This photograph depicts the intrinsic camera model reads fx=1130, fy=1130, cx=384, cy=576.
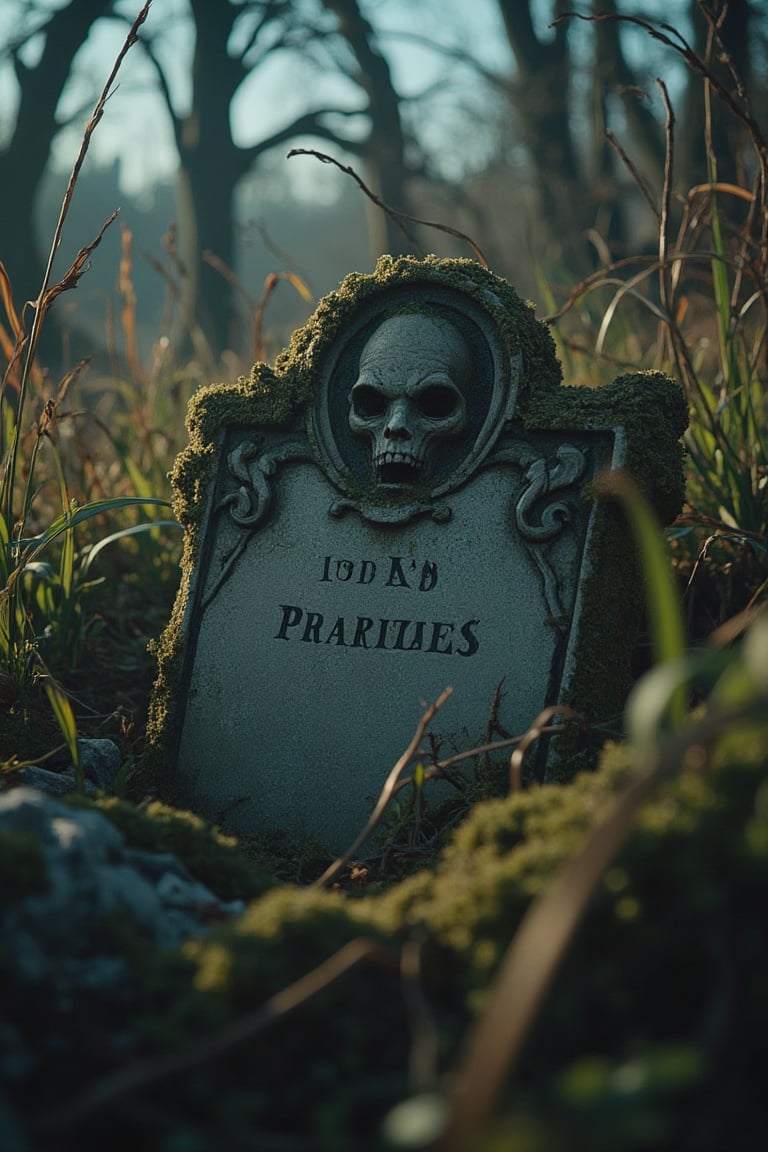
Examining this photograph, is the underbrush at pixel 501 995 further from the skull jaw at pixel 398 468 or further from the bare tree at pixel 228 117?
the bare tree at pixel 228 117

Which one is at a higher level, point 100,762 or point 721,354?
point 721,354

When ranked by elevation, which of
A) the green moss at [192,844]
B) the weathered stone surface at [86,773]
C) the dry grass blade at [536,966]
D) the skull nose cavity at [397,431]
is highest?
the skull nose cavity at [397,431]

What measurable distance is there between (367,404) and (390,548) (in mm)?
461

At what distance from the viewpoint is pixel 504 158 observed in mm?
21641

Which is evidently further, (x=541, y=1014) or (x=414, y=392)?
(x=414, y=392)

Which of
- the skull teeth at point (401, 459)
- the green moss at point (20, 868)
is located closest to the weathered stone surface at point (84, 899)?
the green moss at point (20, 868)

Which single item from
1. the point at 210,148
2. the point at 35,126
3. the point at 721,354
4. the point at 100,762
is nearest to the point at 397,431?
the point at 100,762

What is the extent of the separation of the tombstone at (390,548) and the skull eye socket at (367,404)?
11 millimetres

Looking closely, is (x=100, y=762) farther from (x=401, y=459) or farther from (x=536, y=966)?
(x=536, y=966)

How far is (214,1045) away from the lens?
4.06ft

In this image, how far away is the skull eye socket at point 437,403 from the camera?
3266 millimetres

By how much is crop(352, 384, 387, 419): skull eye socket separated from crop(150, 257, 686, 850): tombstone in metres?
0.01

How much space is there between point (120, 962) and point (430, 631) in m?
1.69

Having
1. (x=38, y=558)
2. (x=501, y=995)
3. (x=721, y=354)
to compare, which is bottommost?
(x=501, y=995)
